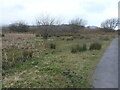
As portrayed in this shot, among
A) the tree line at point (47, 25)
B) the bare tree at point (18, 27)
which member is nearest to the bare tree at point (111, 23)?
the tree line at point (47, 25)

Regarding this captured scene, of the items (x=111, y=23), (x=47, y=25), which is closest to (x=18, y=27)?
(x=47, y=25)

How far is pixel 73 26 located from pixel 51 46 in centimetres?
3134

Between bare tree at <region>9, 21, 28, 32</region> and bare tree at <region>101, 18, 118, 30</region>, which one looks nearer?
bare tree at <region>9, 21, 28, 32</region>

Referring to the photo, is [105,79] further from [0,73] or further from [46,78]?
[0,73]

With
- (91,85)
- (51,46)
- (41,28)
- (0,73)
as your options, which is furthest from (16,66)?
(41,28)

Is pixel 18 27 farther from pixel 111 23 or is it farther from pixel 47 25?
pixel 111 23

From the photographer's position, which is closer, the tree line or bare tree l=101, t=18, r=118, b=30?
the tree line

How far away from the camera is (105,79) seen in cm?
491

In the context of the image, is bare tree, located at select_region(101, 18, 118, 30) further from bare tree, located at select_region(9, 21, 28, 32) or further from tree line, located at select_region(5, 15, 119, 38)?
bare tree, located at select_region(9, 21, 28, 32)

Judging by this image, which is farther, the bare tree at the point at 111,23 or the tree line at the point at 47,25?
the bare tree at the point at 111,23

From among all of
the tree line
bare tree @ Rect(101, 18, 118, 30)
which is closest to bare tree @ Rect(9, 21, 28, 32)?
the tree line

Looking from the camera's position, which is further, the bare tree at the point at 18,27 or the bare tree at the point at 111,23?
the bare tree at the point at 111,23

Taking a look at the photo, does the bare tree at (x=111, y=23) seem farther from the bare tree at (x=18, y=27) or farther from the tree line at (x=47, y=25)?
the bare tree at (x=18, y=27)

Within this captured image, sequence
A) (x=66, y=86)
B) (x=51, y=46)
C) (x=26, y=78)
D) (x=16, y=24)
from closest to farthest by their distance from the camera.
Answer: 1. (x=66, y=86)
2. (x=26, y=78)
3. (x=51, y=46)
4. (x=16, y=24)
